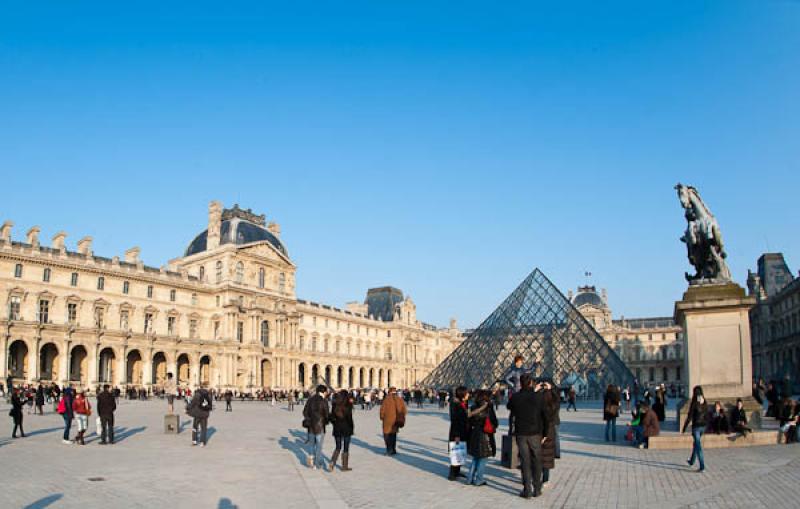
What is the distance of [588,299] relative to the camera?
105125 millimetres

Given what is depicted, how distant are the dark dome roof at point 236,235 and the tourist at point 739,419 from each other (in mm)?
51544

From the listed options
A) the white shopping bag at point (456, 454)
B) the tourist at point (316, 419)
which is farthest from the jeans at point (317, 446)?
the white shopping bag at point (456, 454)

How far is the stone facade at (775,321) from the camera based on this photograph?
59.8 m

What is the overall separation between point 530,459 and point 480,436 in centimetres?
76

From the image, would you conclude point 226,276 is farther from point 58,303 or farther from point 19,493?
point 19,493

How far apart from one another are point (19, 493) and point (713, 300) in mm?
11720

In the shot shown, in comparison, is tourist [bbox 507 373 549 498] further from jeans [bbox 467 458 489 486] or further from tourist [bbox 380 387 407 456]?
tourist [bbox 380 387 407 456]

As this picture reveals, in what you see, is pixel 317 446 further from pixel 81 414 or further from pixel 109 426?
pixel 81 414

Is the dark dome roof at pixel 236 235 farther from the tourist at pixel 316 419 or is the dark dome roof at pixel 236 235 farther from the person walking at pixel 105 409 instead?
the tourist at pixel 316 419

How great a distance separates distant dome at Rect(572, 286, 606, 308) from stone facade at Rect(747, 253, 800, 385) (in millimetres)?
23097

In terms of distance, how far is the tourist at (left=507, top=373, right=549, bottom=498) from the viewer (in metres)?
8.42

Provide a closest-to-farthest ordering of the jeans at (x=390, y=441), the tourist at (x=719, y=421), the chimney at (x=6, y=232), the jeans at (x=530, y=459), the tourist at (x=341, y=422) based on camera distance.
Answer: the jeans at (x=530, y=459), the tourist at (x=341, y=422), the tourist at (x=719, y=421), the jeans at (x=390, y=441), the chimney at (x=6, y=232)

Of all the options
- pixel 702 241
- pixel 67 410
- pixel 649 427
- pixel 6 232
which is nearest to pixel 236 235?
pixel 6 232

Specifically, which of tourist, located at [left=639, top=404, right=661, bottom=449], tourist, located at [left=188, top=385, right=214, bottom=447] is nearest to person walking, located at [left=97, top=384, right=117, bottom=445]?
tourist, located at [left=188, top=385, right=214, bottom=447]
